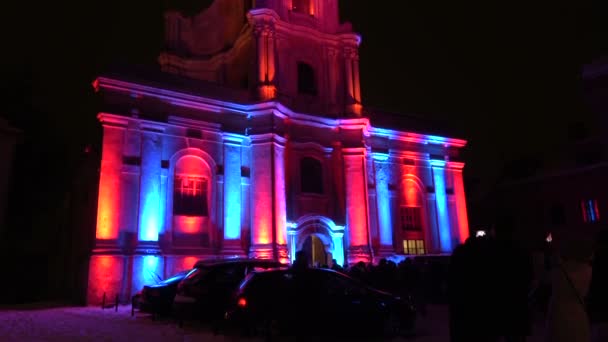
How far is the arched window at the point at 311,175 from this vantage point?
24516mm

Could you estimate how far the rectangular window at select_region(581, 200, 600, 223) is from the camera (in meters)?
30.9

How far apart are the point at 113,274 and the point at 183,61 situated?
15608 millimetres

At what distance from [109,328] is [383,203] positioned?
1721 centimetres

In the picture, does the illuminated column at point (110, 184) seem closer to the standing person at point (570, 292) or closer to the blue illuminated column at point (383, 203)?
the blue illuminated column at point (383, 203)

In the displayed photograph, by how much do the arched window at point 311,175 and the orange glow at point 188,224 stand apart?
575cm

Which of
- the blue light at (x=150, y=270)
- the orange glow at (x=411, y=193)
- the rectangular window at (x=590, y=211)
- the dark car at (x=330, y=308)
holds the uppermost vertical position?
the orange glow at (x=411, y=193)

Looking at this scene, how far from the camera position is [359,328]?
9.72 meters

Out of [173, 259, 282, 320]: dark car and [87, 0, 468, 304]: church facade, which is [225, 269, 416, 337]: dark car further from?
[87, 0, 468, 304]: church facade

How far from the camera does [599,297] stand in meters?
5.72

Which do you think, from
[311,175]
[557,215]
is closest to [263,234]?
[311,175]

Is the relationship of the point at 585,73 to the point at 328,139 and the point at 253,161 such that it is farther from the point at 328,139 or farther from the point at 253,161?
the point at 253,161

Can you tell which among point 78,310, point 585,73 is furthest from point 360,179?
point 78,310

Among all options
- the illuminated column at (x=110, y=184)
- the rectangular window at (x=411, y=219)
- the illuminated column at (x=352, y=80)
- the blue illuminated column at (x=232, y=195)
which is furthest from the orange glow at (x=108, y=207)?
the rectangular window at (x=411, y=219)

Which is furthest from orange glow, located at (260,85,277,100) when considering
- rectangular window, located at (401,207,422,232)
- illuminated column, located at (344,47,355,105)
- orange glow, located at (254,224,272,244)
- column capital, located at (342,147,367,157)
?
rectangular window, located at (401,207,422,232)
